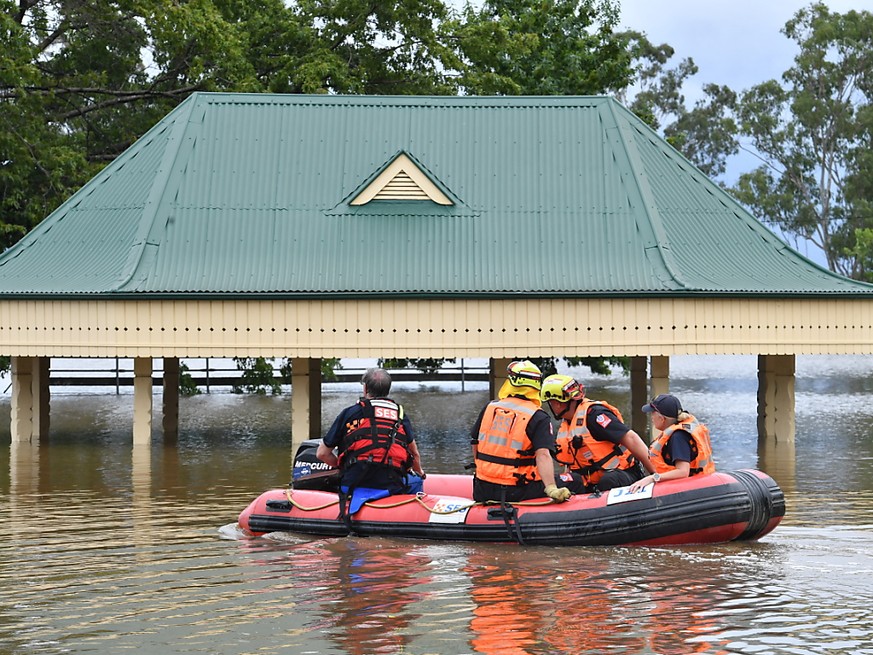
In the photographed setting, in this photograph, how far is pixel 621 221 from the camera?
26.3 metres

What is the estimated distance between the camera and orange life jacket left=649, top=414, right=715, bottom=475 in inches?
561

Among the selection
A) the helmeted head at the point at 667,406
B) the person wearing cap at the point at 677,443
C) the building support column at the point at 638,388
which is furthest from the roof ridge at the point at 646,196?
the helmeted head at the point at 667,406

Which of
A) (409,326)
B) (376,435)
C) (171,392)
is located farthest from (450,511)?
(171,392)

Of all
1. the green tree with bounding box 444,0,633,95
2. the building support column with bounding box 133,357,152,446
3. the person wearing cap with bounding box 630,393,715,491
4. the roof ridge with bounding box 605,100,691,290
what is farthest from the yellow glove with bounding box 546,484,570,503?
the green tree with bounding box 444,0,633,95

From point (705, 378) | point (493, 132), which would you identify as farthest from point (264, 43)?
point (705, 378)

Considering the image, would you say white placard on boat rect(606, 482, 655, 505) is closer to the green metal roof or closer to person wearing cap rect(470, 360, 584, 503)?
person wearing cap rect(470, 360, 584, 503)

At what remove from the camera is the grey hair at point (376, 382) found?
14.6 m

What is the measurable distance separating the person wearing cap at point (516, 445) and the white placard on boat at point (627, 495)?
460mm

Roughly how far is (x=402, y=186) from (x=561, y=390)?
12751mm

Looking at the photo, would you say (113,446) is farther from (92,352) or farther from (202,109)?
(202,109)

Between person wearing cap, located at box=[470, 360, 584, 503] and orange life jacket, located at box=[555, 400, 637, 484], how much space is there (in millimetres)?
492

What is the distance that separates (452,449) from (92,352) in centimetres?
720

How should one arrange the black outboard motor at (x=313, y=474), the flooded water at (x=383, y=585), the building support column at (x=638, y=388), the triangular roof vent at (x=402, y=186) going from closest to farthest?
the flooded water at (x=383, y=585) → the black outboard motor at (x=313, y=474) → the triangular roof vent at (x=402, y=186) → the building support column at (x=638, y=388)

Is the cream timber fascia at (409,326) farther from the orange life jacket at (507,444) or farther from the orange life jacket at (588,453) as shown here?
the orange life jacket at (507,444)
